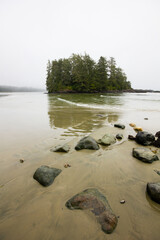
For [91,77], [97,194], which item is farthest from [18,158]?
[91,77]

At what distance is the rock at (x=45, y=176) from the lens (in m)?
2.04

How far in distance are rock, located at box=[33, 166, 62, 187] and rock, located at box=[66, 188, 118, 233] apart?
546mm

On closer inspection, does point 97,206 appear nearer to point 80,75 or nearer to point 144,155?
point 144,155

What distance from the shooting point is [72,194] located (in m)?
1.83

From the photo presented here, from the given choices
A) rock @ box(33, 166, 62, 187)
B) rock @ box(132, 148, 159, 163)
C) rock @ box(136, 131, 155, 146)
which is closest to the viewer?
rock @ box(33, 166, 62, 187)

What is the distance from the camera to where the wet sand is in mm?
1322

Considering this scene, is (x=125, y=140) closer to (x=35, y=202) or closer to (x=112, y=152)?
(x=112, y=152)

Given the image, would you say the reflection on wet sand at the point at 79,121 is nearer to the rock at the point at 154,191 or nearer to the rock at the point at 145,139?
the rock at the point at 145,139

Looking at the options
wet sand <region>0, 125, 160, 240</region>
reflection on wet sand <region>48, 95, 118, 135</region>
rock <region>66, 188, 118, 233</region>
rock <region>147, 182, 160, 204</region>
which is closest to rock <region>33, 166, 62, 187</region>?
wet sand <region>0, 125, 160, 240</region>

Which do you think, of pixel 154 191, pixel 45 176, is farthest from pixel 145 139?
pixel 45 176

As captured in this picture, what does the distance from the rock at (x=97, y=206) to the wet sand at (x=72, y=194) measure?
0.06 metres

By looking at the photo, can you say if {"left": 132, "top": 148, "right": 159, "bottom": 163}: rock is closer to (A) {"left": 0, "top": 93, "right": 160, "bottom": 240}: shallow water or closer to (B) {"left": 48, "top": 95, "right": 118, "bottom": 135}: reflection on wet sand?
(A) {"left": 0, "top": 93, "right": 160, "bottom": 240}: shallow water

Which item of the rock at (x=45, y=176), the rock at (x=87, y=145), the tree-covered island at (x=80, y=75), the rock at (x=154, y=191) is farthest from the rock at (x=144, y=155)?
the tree-covered island at (x=80, y=75)

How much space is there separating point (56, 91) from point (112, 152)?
192 feet
